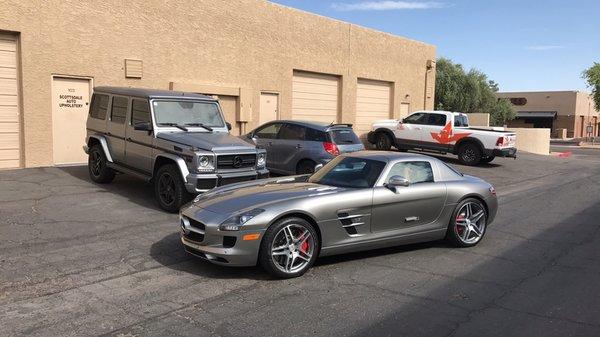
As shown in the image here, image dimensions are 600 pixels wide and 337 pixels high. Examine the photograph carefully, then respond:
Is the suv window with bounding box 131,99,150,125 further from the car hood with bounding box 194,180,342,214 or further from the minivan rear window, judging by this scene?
the minivan rear window

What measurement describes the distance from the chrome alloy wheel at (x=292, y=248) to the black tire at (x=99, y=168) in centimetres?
643

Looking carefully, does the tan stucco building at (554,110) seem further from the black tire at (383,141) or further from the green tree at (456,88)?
the black tire at (383,141)

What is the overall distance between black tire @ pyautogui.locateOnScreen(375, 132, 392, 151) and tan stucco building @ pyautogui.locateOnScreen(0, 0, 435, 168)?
4.68 feet

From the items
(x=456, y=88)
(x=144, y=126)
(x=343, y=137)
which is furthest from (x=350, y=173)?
(x=456, y=88)

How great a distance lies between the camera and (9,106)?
1280cm

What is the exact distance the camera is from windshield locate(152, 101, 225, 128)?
10026 mm

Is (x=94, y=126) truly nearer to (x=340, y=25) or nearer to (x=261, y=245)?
(x=261, y=245)

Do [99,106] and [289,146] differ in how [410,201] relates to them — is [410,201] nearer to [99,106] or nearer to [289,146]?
[289,146]

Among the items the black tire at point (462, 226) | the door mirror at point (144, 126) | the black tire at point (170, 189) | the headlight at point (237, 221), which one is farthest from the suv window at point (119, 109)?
the black tire at point (462, 226)

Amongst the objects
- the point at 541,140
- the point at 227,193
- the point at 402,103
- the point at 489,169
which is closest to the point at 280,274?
the point at 227,193

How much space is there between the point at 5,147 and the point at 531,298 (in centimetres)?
1205

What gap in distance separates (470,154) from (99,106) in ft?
44.9

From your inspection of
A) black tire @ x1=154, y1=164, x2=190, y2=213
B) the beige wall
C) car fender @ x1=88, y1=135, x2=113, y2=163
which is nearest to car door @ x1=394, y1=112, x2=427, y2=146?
the beige wall

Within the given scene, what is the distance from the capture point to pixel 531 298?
213 inches
